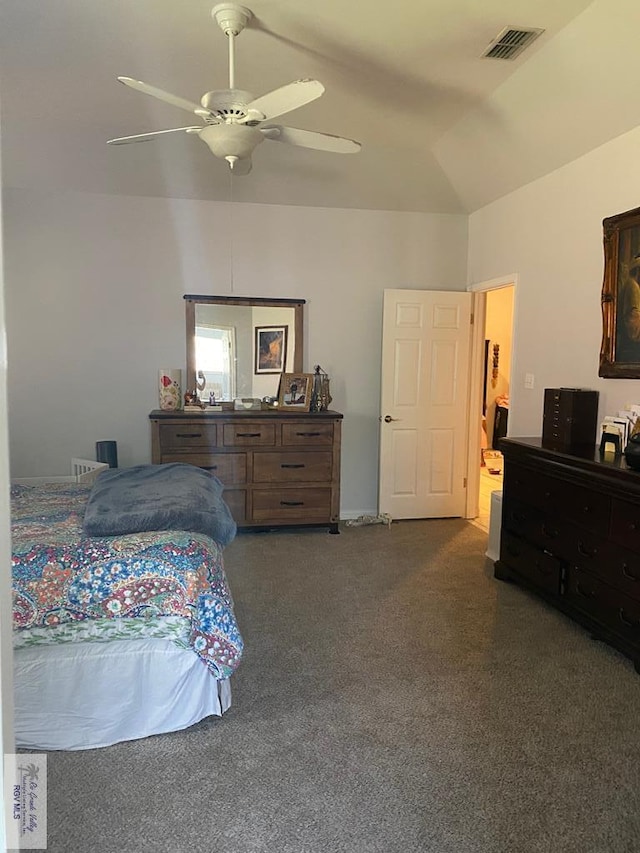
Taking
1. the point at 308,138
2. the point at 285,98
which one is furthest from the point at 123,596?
the point at 308,138

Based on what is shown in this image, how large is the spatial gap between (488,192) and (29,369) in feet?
13.1

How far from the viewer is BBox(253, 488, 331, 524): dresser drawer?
15.8 ft

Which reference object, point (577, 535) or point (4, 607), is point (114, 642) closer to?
point (4, 607)

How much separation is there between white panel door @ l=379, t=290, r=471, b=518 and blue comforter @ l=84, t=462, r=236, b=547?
2383 mm

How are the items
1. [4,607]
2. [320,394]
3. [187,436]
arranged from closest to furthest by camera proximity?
[4,607]
[187,436]
[320,394]

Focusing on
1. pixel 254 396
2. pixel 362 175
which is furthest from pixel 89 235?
pixel 362 175

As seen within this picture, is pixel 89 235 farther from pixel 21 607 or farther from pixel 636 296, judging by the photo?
pixel 636 296

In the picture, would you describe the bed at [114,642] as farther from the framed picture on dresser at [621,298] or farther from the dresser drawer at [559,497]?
the framed picture on dresser at [621,298]

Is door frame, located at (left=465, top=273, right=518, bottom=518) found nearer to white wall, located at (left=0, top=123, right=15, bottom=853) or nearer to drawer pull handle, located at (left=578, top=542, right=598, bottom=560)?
drawer pull handle, located at (left=578, top=542, right=598, bottom=560)

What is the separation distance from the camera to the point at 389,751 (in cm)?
224

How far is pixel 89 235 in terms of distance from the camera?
4.93m

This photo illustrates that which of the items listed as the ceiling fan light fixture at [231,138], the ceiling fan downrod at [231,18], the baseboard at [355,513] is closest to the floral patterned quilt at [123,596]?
the ceiling fan light fixture at [231,138]

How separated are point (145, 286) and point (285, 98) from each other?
2.94 m

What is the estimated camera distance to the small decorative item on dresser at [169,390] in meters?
5.00
